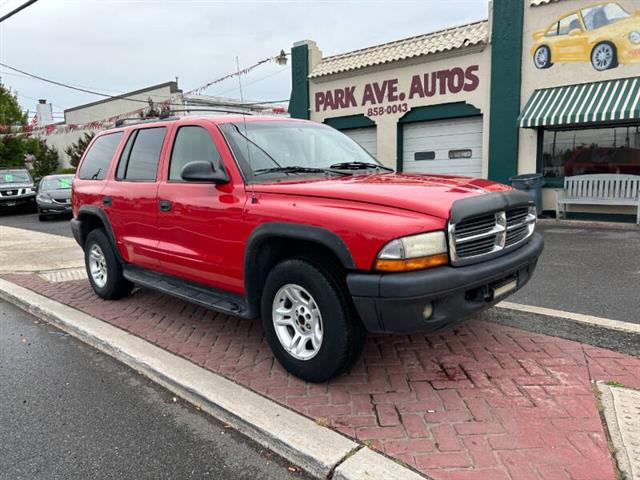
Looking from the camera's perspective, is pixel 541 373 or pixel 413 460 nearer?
pixel 413 460

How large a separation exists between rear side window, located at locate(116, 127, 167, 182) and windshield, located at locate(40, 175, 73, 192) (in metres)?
12.6

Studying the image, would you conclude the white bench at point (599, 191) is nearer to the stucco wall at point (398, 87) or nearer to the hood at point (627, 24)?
the stucco wall at point (398, 87)

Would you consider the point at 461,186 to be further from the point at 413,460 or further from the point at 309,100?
the point at 309,100

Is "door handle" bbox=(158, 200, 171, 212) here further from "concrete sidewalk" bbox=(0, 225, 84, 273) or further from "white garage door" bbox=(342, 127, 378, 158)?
"white garage door" bbox=(342, 127, 378, 158)

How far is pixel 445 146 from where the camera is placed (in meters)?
13.9

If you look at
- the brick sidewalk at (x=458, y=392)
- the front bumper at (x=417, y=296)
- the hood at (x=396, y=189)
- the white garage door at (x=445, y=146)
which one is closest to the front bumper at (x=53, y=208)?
the white garage door at (x=445, y=146)

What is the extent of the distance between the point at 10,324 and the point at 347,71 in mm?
12520

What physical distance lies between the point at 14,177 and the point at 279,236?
62.2ft

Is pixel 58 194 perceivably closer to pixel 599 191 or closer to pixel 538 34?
pixel 538 34

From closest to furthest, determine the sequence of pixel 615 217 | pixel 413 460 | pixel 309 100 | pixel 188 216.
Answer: pixel 413 460
pixel 188 216
pixel 615 217
pixel 309 100

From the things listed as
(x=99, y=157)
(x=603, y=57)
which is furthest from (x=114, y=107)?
(x=99, y=157)

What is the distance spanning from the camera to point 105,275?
559 centimetres

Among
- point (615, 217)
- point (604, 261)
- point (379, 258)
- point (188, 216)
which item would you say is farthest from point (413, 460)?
point (615, 217)

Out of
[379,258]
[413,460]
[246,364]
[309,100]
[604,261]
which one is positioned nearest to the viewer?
[413,460]
